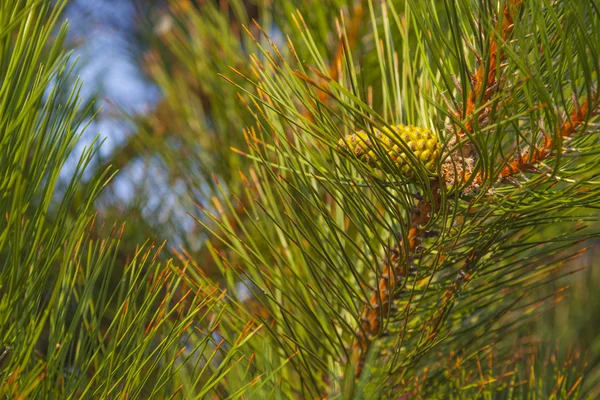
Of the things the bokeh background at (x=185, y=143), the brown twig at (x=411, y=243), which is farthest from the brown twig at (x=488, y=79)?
the bokeh background at (x=185, y=143)

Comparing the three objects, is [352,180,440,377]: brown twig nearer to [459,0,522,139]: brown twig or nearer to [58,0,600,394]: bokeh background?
[459,0,522,139]: brown twig

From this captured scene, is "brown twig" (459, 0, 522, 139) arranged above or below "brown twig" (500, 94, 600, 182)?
above

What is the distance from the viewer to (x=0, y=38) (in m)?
0.34

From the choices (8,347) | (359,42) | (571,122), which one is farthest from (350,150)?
(359,42)

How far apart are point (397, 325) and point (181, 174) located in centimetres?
47

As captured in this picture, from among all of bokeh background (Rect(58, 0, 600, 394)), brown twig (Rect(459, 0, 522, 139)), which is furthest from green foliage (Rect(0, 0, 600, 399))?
bokeh background (Rect(58, 0, 600, 394))

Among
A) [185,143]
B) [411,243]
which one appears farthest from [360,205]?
[185,143]

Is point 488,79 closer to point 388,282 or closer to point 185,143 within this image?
point 388,282

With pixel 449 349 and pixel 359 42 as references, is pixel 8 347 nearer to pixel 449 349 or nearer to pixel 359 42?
pixel 449 349

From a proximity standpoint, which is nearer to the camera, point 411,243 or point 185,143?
point 411,243

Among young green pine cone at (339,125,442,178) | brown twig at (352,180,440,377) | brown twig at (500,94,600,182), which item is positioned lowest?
brown twig at (352,180,440,377)

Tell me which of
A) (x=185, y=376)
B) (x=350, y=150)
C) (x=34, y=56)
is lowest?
(x=185, y=376)

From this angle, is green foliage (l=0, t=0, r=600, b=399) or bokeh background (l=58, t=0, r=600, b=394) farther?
bokeh background (l=58, t=0, r=600, b=394)

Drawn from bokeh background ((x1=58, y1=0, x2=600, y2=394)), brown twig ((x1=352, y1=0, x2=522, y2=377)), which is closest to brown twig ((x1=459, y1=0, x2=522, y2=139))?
brown twig ((x1=352, y1=0, x2=522, y2=377))
